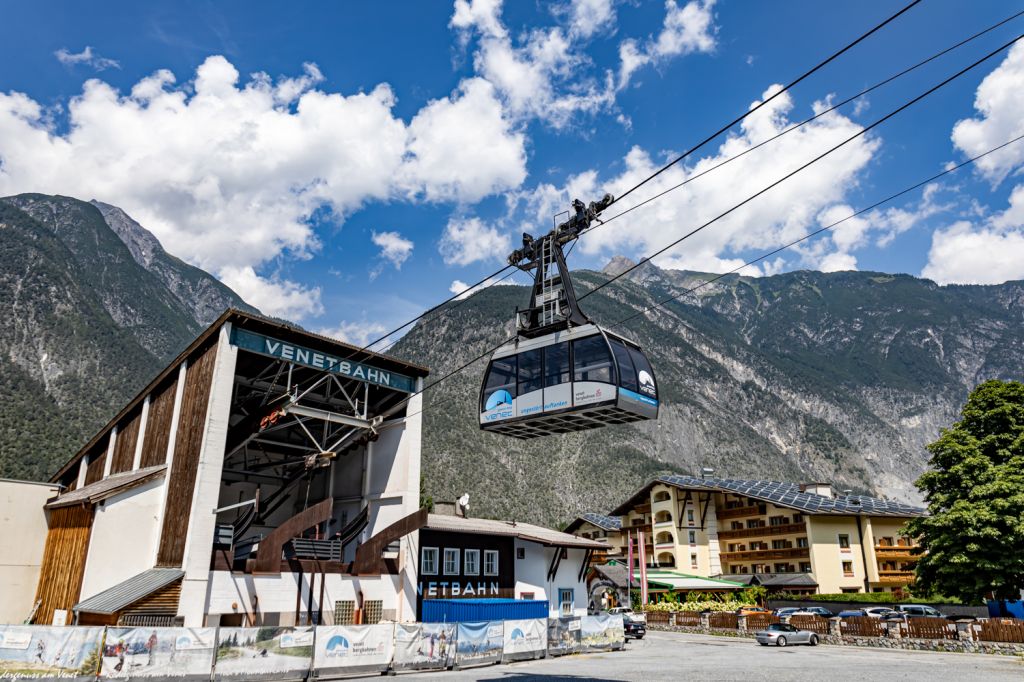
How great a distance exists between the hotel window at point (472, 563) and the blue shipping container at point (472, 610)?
13.0 feet

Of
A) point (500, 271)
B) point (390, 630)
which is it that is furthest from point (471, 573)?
point (500, 271)

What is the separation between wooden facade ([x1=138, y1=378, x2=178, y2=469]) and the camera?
27.6 meters

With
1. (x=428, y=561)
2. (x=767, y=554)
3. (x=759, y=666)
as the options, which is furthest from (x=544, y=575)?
(x=767, y=554)

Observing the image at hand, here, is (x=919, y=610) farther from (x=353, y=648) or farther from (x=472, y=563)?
(x=353, y=648)

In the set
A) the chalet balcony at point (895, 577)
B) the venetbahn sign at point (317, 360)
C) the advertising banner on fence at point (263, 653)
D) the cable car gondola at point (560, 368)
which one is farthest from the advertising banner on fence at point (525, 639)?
the chalet balcony at point (895, 577)

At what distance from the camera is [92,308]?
14975cm

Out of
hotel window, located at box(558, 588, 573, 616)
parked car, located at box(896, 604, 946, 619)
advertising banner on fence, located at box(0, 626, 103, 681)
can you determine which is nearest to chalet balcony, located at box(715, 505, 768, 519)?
parked car, located at box(896, 604, 946, 619)

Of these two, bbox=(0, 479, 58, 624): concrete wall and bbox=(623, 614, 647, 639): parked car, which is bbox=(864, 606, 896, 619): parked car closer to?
bbox=(623, 614, 647, 639): parked car

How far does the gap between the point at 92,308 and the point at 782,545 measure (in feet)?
491

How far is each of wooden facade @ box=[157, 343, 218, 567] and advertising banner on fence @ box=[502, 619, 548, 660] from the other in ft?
39.2

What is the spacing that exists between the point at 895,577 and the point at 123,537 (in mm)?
53926

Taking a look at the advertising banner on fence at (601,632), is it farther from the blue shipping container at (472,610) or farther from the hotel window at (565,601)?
the hotel window at (565,601)

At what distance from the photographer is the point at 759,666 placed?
2256 cm

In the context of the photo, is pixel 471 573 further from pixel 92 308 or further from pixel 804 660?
pixel 92 308
